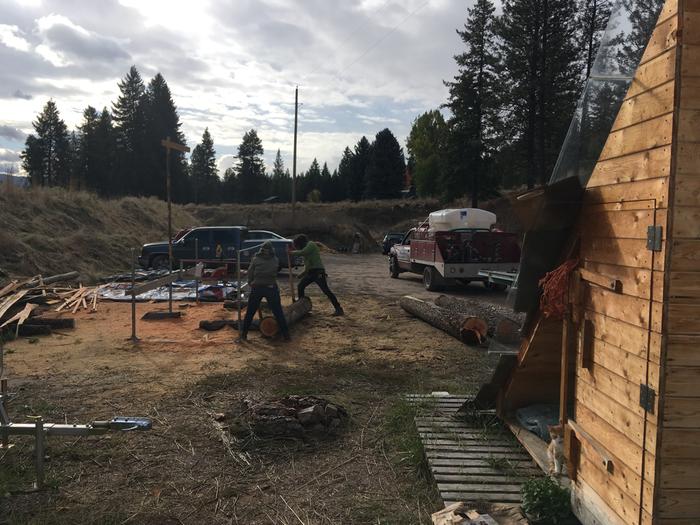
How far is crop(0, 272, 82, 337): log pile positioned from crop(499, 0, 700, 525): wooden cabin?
9626mm

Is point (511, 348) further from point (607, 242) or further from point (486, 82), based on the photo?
point (486, 82)

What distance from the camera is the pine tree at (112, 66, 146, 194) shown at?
227ft

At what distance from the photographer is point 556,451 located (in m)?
3.94

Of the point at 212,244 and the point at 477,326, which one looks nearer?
the point at 477,326

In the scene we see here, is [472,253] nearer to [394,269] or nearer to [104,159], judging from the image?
[394,269]

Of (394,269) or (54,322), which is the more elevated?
(394,269)

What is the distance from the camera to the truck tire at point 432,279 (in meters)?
16.2

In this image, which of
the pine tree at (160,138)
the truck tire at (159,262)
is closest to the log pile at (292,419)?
the truck tire at (159,262)

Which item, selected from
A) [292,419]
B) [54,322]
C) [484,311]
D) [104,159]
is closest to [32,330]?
[54,322]

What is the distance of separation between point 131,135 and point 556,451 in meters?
75.5

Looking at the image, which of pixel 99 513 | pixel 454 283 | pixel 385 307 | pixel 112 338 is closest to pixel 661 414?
pixel 99 513

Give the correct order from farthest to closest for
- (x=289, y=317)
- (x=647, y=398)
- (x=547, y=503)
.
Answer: (x=289, y=317) < (x=547, y=503) < (x=647, y=398)

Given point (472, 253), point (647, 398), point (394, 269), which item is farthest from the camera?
point (394, 269)

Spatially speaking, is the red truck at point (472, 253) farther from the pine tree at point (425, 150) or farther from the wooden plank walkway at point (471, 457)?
the pine tree at point (425, 150)
